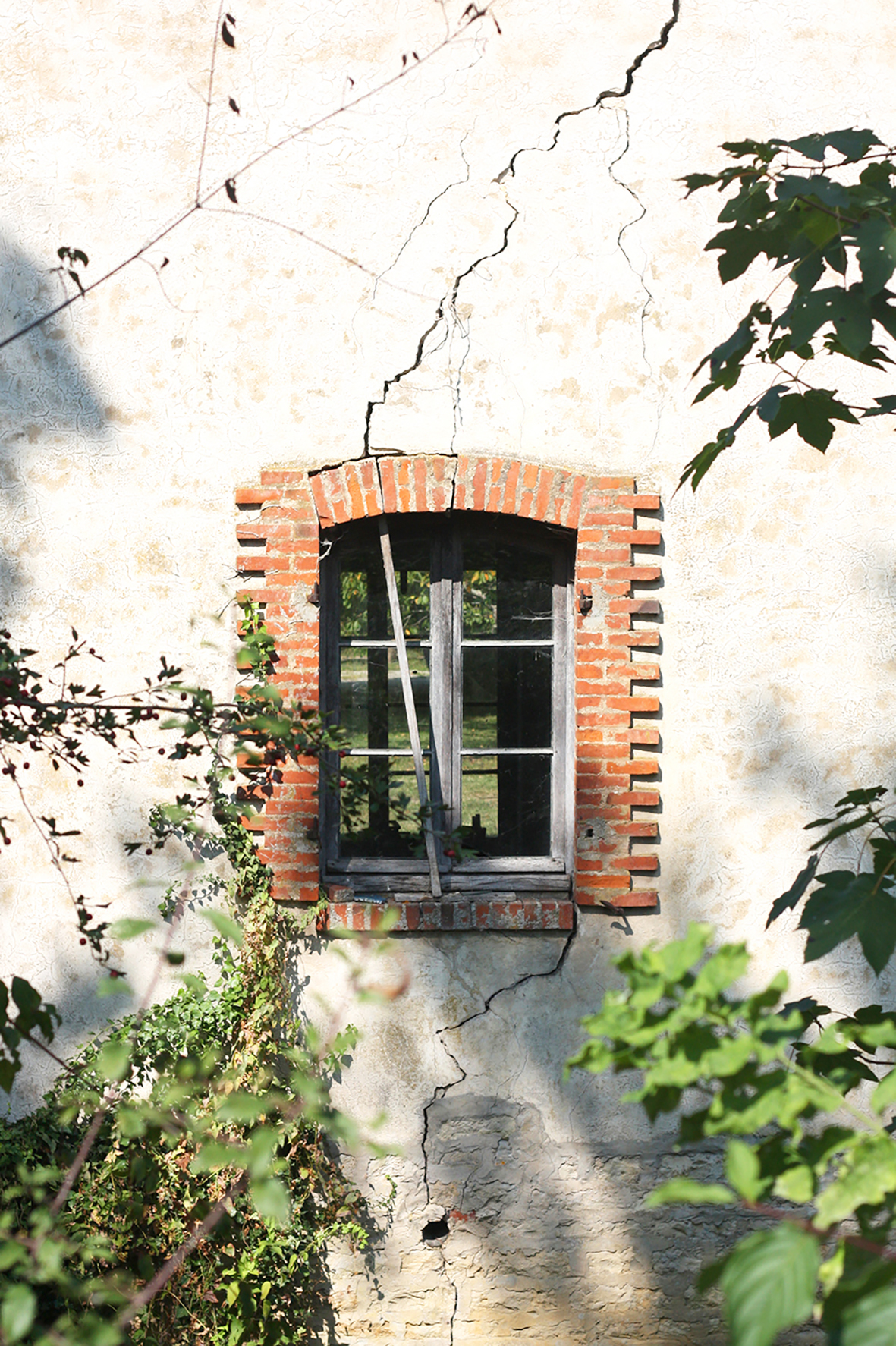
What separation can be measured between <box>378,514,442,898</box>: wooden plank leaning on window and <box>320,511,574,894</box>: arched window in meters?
0.03

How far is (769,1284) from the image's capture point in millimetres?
1045

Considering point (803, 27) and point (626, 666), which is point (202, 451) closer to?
point (626, 666)

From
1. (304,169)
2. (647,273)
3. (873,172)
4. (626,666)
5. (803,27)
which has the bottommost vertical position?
(626,666)

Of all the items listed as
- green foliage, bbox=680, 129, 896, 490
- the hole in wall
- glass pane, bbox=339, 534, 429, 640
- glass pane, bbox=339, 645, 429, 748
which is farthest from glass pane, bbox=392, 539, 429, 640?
the hole in wall

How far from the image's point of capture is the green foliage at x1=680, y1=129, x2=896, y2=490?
195 centimetres

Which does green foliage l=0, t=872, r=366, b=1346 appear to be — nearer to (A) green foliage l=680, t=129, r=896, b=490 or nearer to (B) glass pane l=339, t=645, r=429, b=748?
(B) glass pane l=339, t=645, r=429, b=748

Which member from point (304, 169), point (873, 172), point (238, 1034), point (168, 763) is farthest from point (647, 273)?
point (238, 1034)

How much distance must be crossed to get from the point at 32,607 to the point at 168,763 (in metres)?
0.70

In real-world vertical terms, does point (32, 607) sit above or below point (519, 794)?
above

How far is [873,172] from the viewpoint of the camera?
2.13 m

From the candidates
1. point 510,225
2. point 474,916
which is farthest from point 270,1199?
point 510,225

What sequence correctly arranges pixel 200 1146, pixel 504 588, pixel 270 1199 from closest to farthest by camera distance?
pixel 270 1199 → pixel 200 1146 → pixel 504 588

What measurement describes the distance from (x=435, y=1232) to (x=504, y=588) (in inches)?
87.8

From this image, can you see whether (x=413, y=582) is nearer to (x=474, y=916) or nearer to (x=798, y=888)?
(x=474, y=916)
